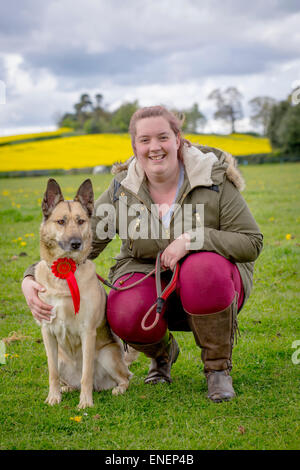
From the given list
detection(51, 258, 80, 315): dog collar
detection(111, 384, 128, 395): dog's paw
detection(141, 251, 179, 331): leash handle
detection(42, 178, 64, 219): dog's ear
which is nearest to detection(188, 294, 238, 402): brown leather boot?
detection(141, 251, 179, 331): leash handle

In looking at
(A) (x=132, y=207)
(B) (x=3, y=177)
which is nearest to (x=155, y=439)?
(A) (x=132, y=207)

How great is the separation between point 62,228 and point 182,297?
3.26ft

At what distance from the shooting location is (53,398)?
11.9ft

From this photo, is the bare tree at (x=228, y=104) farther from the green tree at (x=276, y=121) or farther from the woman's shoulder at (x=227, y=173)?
the woman's shoulder at (x=227, y=173)

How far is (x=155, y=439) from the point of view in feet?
9.77

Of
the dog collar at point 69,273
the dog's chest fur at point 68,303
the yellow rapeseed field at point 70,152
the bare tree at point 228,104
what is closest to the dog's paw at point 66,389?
the dog's chest fur at point 68,303

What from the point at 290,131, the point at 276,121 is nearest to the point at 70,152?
the point at 290,131

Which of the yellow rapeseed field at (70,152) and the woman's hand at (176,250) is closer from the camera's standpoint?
the woman's hand at (176,250)

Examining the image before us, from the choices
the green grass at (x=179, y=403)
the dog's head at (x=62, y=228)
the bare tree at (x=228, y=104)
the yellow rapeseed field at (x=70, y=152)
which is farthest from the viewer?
the bare tree at (x=228, y=104)

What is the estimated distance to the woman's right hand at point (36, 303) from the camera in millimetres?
3533

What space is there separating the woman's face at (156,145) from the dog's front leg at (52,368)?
1.39 meters

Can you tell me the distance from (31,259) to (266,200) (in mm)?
7773
